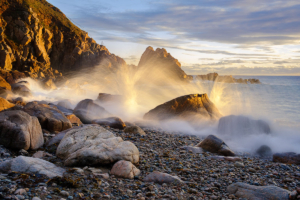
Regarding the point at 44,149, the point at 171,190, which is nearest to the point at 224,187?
the point at 171,190

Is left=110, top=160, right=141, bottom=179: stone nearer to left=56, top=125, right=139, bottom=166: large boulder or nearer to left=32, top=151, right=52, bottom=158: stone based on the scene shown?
left=56, top=125, right=139, bottom=166: large boulder

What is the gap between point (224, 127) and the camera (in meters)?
14.0

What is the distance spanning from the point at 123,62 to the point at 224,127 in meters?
60.4

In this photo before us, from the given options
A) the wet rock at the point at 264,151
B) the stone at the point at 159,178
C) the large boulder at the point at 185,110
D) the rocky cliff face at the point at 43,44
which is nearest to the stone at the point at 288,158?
the wet rock at the point at 264,151

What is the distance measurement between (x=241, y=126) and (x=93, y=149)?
10431 millimetres

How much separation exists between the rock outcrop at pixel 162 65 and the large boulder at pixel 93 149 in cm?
7808

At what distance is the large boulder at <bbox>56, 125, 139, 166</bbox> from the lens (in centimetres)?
589

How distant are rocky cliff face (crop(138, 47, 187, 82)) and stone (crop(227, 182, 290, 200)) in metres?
79.5

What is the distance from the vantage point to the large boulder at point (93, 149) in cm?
589

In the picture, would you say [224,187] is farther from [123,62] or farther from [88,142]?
[123,62]

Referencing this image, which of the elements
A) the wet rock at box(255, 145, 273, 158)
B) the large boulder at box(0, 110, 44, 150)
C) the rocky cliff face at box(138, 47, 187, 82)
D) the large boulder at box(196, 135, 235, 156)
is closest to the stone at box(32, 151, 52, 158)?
the large boulder at box(0, 110, 44, 150)

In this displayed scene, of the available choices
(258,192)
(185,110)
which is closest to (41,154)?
(258,192)

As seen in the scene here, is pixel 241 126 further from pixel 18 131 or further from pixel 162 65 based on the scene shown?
pixel 162 65

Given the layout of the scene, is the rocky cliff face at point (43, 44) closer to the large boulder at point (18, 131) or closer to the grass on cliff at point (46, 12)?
the grass on cliff at point (46, 12)
